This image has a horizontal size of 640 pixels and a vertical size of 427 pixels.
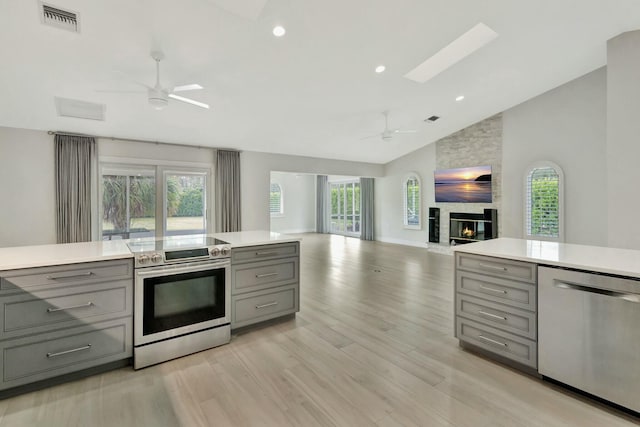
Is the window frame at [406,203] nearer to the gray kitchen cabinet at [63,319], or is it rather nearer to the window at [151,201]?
the window at [151,201]

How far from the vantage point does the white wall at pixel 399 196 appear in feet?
27.8

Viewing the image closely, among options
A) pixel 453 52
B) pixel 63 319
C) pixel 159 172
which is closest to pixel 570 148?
pixel 453 52

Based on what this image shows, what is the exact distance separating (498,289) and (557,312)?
0.39 metres

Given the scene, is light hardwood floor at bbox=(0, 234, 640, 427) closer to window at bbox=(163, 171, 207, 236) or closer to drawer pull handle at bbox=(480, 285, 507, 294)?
drawer pull handle at bbox=(480, 285, 507, 294)

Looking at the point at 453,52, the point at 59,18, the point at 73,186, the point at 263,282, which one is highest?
the point at 453,52

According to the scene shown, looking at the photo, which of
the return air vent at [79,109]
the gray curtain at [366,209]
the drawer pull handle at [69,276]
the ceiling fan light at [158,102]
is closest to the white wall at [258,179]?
the return air vent at [79,109]

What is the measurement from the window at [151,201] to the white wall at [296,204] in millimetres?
5504

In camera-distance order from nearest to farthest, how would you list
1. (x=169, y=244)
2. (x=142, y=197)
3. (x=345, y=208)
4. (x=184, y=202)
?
(x=169, y=244), (x=142, y=197), (x=184, y=202), (x=345, y=208)

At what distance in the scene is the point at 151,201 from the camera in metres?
5.91

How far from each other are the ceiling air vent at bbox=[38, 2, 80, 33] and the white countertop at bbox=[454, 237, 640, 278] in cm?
426

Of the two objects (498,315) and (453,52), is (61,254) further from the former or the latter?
(453,52)

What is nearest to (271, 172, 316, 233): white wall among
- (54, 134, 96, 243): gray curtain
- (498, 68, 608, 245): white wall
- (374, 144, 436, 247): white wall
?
(374, 144, 436, 247): white wall

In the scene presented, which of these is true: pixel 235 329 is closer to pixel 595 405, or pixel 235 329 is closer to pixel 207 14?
pixel 595 405

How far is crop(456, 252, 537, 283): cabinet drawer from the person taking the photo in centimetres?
218
